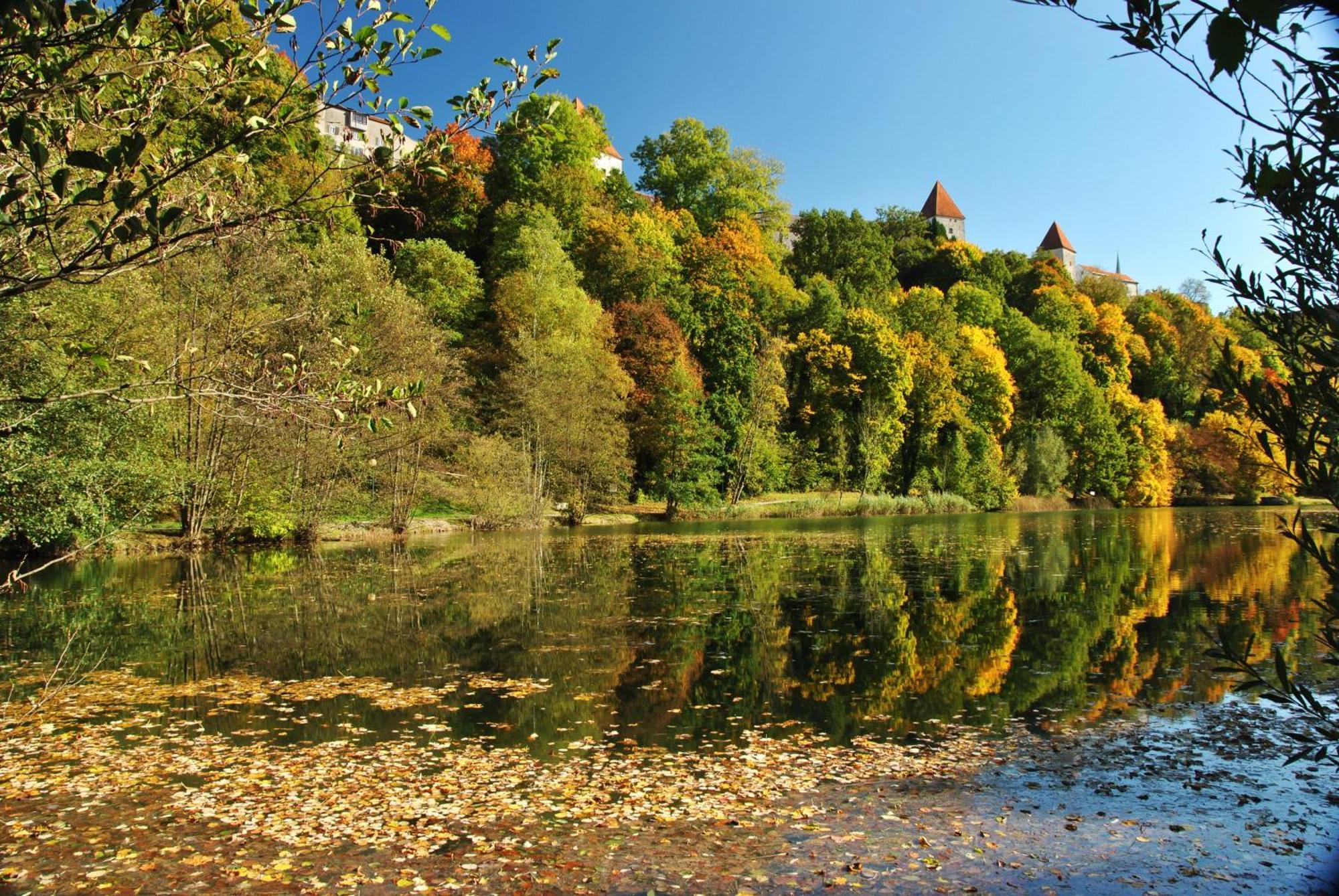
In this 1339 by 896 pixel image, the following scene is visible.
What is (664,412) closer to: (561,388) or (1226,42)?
(561,388)

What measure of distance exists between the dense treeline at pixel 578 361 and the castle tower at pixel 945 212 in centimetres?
Answer: 2494

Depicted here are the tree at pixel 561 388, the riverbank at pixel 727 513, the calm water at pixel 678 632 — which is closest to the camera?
the calm water at pixel 678 632

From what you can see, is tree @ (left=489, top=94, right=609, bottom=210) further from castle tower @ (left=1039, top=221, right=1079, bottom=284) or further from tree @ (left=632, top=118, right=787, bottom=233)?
castle tower @ (left=1039, top=221, right=1079, bottom=284)

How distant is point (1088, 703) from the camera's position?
8.98 metres

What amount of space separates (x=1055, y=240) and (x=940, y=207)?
71.7ft

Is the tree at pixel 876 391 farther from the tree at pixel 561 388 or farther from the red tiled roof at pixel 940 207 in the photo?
the red tiled roof at pixel 940 207

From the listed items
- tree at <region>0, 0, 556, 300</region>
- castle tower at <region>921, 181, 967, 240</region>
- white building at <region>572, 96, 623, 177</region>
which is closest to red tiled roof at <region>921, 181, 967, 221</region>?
castle tower at <region>921, 181, 967, 240</region>

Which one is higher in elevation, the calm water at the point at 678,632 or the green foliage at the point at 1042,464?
the green foliage at the point at 1042,464

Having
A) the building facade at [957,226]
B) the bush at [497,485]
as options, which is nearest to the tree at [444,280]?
the bush at [497,485]

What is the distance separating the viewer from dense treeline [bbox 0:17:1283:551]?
17.9m

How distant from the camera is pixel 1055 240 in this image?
127000 millimetres

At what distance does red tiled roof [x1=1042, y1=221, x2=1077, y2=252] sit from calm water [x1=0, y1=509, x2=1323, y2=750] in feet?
370

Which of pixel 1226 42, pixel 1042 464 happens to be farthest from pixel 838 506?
pixel 1226 42

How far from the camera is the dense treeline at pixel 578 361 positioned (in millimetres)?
17859
